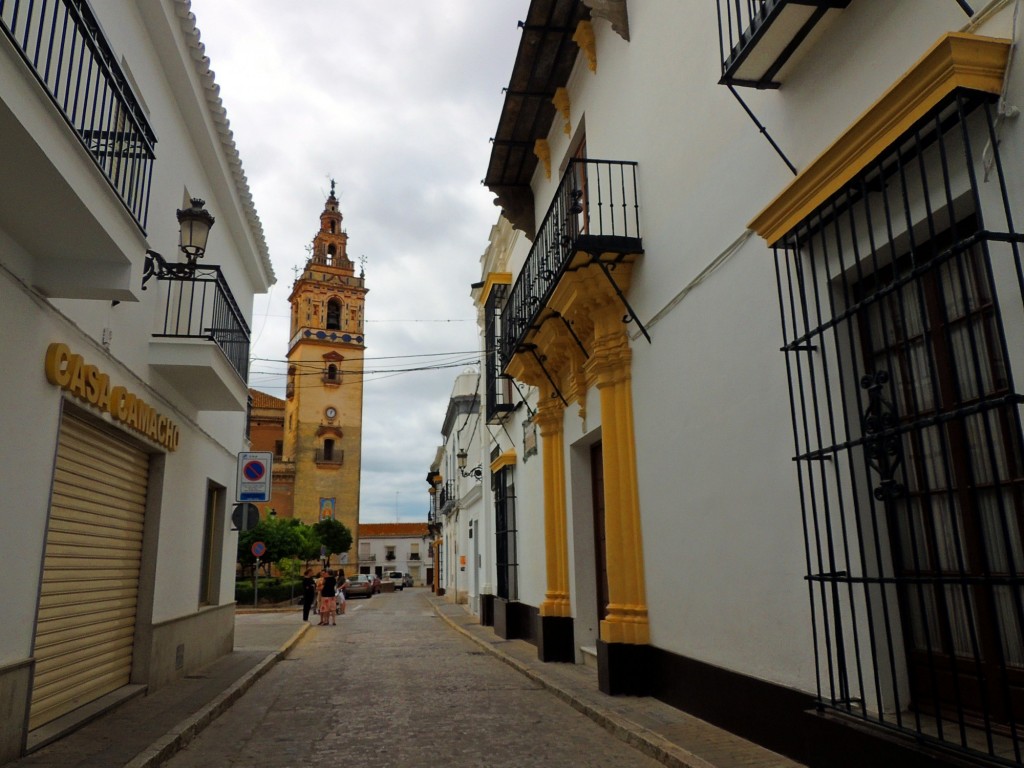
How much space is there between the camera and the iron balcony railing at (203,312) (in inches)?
348

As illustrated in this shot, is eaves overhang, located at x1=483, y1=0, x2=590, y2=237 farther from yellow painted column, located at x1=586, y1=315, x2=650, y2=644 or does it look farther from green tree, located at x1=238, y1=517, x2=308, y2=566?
green tree, located at x1=238, y1=517, x2=308, y2=566

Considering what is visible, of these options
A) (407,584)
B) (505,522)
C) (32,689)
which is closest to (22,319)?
(32,689)

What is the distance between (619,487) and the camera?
8.47m

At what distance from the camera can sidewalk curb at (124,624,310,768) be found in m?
5.89

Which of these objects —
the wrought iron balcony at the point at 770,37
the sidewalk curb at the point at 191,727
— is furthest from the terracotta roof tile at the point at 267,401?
the wrought iron balcony at the point at 770,37

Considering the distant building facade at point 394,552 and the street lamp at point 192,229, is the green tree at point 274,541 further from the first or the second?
the distant building facade at point 394,552

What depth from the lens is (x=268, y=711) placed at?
8344 millimetres

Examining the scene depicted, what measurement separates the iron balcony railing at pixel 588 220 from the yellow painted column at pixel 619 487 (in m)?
0.84

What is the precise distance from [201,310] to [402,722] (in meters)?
5.48

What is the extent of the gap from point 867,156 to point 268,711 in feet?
24.7

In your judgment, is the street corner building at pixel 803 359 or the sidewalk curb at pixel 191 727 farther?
the sidewalk curb at pixel 191 727

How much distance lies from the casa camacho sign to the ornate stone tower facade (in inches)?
1777

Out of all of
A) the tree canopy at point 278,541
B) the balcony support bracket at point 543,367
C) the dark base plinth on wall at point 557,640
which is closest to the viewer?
the dark base plinth on wall at point 557,640

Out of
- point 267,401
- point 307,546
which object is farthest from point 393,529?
point 307,546
